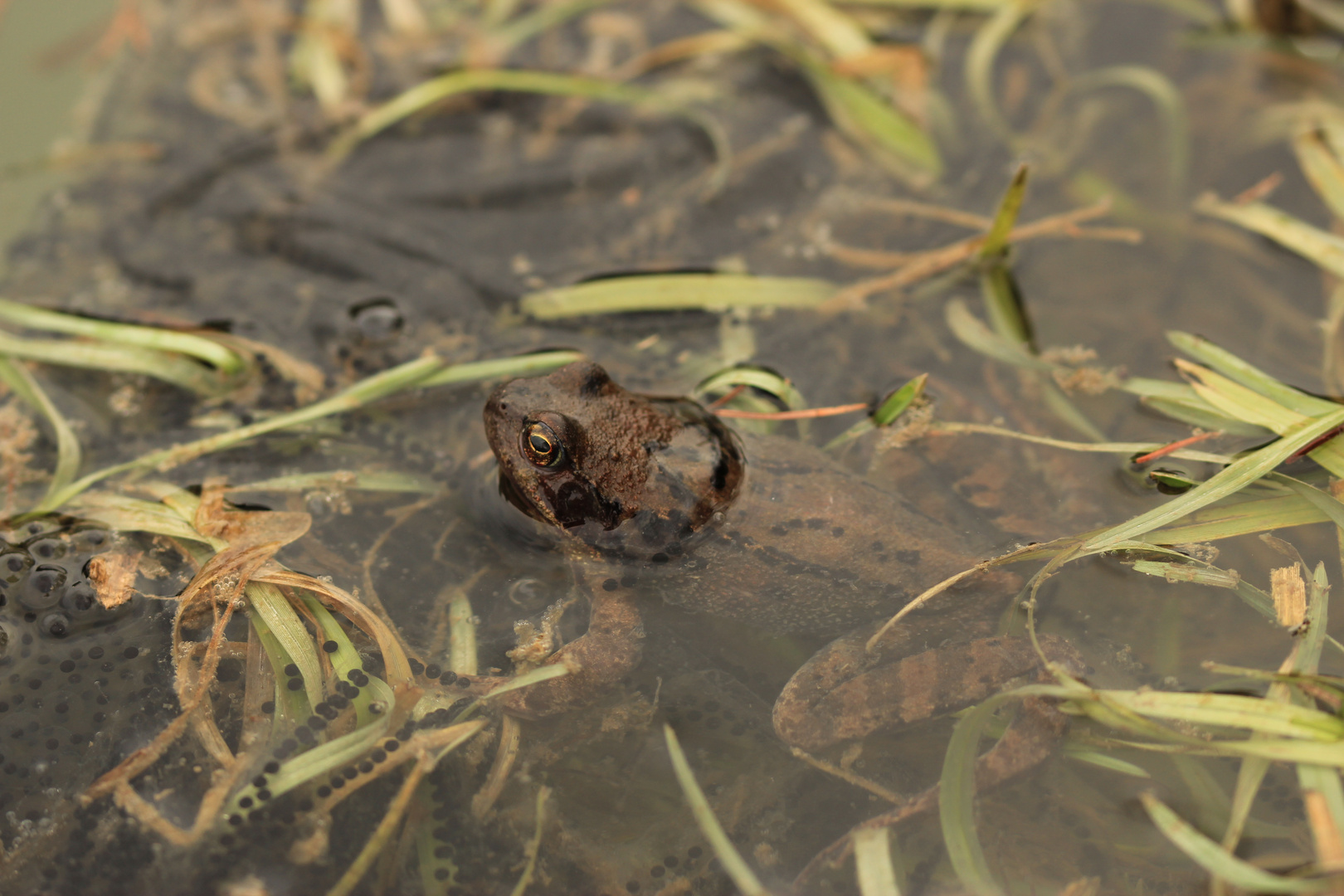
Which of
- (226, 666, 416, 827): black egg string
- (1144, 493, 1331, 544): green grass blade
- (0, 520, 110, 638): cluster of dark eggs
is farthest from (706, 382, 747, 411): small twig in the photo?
(0, 520, 110, 638): cluster of dark eggs

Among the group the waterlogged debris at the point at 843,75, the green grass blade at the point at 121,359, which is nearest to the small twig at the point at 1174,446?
the waterlogged debris at the point at 843,75

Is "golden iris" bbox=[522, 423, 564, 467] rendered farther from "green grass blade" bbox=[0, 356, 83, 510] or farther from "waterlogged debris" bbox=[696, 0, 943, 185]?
"waterlogged debris" bbox=[696, 0, 943, 185]

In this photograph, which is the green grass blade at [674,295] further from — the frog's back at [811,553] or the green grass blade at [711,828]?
the green grass blade at [711,828]

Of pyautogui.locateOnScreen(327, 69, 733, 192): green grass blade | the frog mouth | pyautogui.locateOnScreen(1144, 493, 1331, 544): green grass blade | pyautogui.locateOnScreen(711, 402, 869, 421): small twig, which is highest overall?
pyautogui.locateOnScreen(327, 69, 733, 192): green grass blade

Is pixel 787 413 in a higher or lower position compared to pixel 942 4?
lower

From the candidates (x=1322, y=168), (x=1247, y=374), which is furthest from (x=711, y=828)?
(x=1322, y=168)

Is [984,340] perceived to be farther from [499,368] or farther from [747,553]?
[499,368]

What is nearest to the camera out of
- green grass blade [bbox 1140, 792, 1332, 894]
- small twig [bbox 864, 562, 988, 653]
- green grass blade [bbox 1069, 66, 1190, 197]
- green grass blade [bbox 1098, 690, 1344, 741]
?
green grass blade [bbox 1140, 792, 1332, 894]
